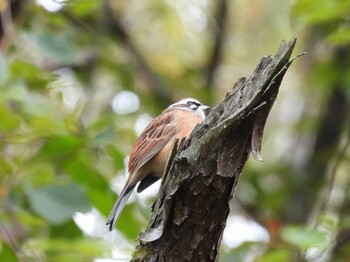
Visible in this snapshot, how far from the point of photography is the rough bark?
330 centimetres

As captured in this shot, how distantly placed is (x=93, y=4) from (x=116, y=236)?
1.89 meters

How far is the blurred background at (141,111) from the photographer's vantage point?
18.1 ft

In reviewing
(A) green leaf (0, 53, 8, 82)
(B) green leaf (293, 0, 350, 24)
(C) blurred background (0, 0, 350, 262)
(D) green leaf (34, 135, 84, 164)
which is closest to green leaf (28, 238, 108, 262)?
(C) blurred background (0, 0, 350, 262)

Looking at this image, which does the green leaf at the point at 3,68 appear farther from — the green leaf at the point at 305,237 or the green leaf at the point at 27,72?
the green leaf at the point at 305,237

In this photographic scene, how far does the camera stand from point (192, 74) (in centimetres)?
995

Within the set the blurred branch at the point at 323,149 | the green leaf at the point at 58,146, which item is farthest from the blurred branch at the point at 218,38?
the green leaf at the point at 58,146

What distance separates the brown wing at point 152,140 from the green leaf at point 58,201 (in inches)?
15.9

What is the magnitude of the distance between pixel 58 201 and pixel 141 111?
11.3 ft

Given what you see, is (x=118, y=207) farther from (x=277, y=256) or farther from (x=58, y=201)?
(x=277, y=256)

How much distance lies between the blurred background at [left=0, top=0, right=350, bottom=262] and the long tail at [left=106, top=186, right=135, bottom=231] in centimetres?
22

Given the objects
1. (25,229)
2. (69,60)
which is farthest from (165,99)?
(25,229)

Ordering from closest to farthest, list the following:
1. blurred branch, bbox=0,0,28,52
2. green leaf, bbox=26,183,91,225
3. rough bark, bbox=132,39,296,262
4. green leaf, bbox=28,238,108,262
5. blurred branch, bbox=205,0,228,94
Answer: rough bark, bbox=132,39,296,262 → green leaf, bbox=28,238,108,262 → green leaf, bbox=26,183,91,225 → blurred branch, bbox=0,0,28,52 → blurred branch, bbox=205,0,228,94

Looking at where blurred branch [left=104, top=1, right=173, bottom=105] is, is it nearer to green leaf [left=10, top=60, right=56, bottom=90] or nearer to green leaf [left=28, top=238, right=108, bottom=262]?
green leaf [left=10, top=60, right=56, bottom=90]

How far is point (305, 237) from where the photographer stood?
16.7ft
